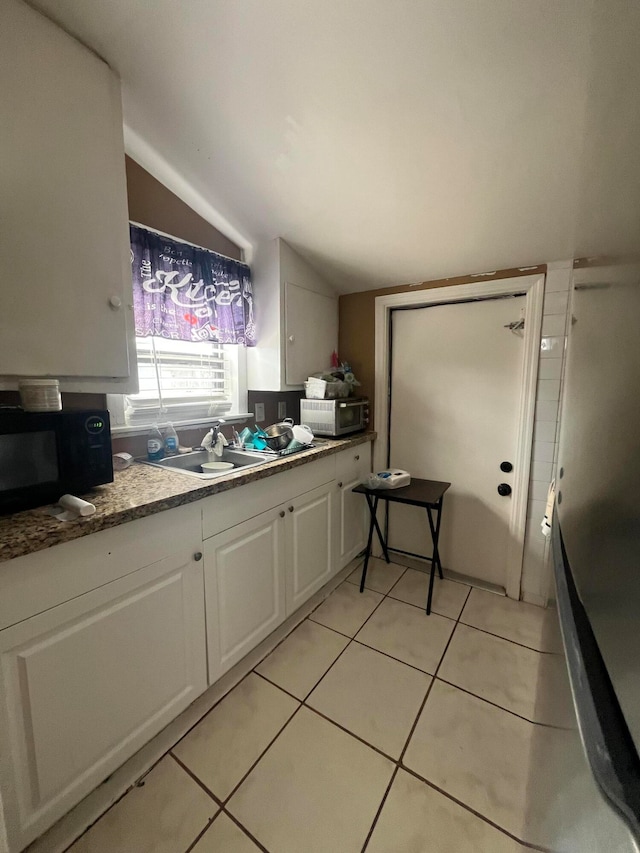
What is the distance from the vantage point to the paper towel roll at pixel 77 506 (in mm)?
950

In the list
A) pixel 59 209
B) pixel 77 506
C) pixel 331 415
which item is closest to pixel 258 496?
pixel 77 506

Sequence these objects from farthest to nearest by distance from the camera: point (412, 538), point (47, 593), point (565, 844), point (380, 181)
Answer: point (412, 538) < point (380, 181) < point (47, 593) < point (565, 844)

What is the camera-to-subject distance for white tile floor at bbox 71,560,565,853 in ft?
3.26

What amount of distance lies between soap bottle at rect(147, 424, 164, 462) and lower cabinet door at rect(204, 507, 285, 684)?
1.94ft

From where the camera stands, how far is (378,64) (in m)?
1.09

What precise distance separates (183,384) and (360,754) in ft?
5.99

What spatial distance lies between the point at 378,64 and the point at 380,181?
43 cm

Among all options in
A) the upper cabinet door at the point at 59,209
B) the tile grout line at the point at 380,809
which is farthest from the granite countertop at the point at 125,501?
the tile grout line at the point at 380,809

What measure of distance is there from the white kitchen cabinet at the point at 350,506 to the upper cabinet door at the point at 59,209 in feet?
4.39

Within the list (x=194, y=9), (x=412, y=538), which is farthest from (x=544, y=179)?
(x=412, y=538)

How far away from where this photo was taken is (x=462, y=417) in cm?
221

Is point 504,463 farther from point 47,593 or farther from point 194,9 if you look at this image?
point 194,9

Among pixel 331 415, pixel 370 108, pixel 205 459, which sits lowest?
pixel 205 459

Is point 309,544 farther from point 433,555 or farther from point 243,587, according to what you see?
point 433,555
